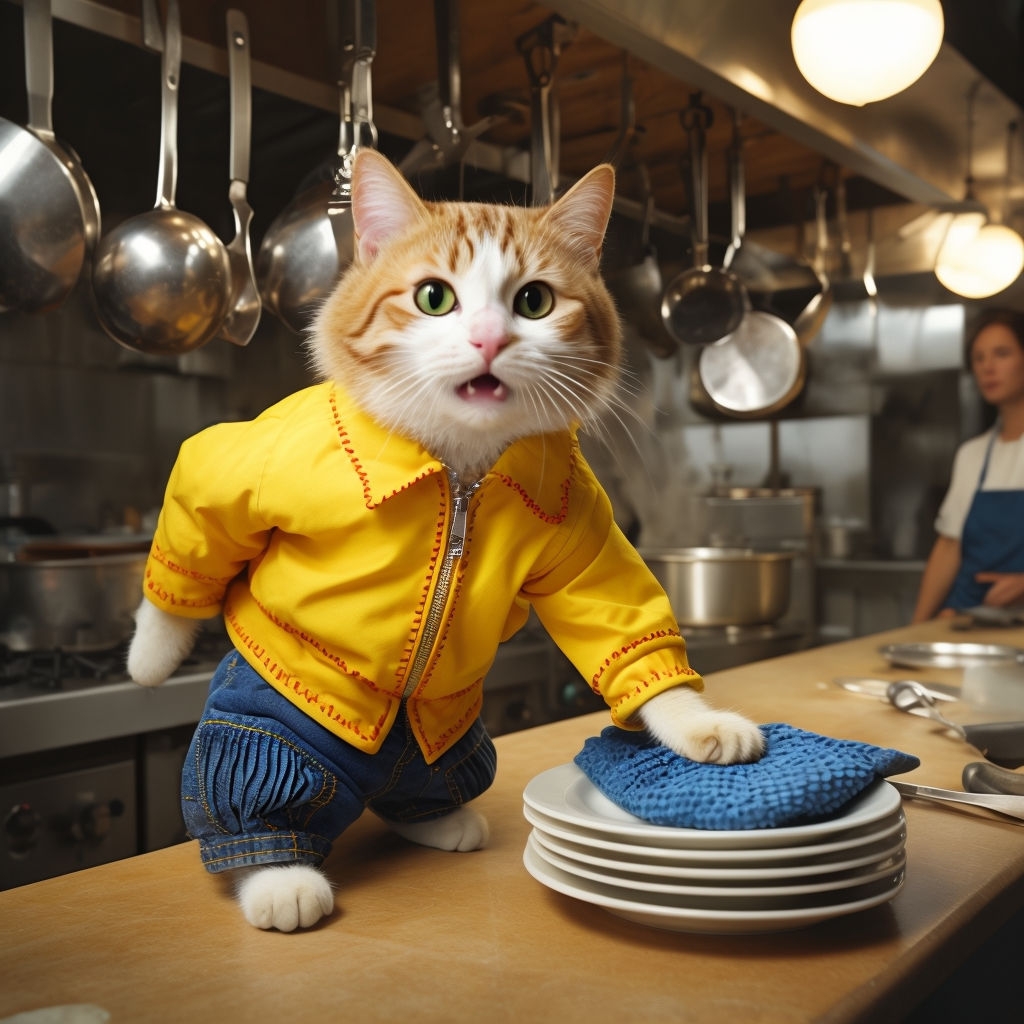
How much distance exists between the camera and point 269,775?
0.66m

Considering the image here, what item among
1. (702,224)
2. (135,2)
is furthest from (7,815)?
(702,224)

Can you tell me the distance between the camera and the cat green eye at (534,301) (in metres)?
0.70

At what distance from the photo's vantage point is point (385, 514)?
69 centimetres

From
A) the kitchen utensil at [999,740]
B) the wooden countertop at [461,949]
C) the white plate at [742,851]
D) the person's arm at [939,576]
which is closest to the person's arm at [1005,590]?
the person's arm at [939,576]

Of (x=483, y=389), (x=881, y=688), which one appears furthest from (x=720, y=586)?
(x=483, y=389)

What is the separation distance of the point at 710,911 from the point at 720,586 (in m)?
1.59

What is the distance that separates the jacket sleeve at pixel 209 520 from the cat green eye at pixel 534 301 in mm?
194

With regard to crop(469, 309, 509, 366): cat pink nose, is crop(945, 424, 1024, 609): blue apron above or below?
below

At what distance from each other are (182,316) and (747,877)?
97 cm

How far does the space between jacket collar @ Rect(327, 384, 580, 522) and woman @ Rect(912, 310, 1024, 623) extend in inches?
88.6

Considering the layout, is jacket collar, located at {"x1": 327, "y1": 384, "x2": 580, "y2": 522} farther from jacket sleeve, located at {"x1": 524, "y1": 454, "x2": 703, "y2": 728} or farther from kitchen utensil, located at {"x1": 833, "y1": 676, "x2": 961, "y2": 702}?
kitchen utensil, located at {"x1": 833, "y1": 676, "x2": 961, "y2": 702}

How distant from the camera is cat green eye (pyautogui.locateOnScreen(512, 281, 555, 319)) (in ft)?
2.29

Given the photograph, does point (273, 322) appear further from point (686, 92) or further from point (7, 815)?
point (7, 815)

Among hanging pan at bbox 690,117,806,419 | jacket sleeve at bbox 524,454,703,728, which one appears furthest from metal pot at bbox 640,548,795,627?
jacket sleeve at bbox 524,454,703,728
